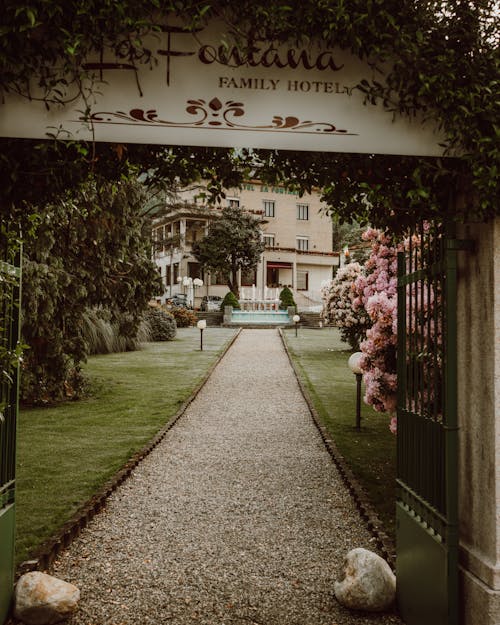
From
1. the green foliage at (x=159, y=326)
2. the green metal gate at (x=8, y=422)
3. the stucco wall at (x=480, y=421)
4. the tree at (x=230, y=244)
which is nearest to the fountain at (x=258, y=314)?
the tree at (x=230, y=244)

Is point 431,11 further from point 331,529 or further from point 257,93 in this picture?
point 331,529

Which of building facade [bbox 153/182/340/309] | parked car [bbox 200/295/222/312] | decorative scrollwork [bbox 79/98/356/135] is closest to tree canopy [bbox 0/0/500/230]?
decorative scrollwork [bbox 79/98/356/135]

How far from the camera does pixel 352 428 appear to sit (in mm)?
9969

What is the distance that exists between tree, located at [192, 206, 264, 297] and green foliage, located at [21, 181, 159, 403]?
27.3 m

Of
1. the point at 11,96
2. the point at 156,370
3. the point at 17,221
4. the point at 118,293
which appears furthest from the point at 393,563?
the point at 156,370

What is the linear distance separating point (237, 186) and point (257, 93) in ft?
2.62

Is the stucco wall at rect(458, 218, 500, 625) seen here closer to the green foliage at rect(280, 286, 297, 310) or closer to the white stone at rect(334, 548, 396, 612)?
the white stone at rect(334, 548, 396, 612)

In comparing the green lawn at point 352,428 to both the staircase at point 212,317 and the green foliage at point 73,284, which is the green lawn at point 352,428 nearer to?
the green foliage at point 73,284

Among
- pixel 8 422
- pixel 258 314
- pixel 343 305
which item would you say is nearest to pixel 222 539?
pixel 8 422

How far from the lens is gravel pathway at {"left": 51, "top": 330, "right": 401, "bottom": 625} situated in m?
4.02

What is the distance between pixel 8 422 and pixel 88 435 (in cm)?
563

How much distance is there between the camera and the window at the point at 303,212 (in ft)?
170

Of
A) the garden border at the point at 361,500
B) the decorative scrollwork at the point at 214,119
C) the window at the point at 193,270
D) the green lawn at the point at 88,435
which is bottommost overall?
the garden border at the point at 361,500

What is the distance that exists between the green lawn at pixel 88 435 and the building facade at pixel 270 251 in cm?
2538
